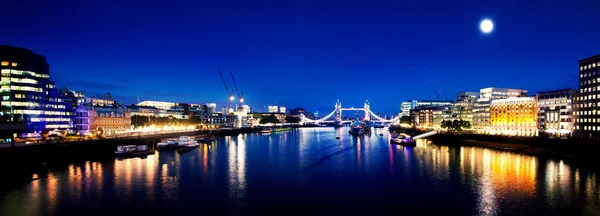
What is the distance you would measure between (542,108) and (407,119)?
61740 mm

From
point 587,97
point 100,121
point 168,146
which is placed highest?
point 587,97

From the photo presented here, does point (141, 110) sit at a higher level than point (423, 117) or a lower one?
higher

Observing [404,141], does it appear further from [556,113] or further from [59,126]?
[59,126]

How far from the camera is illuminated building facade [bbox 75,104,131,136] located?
48031 millimetres

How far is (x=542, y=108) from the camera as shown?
159 feet

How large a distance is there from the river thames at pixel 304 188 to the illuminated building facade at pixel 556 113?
17.1 m

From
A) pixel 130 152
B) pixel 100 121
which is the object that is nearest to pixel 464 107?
pixel 130 152

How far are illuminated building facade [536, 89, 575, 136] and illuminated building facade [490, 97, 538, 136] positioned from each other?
4.42 feet

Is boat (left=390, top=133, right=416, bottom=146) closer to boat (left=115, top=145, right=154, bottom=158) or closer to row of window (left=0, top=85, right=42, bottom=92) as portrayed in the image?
boat (left=115, top=145, right=154, bottom=158)

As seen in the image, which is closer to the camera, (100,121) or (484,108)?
(100,121)

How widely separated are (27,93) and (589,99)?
5766 centimetres

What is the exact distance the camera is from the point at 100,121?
167ft

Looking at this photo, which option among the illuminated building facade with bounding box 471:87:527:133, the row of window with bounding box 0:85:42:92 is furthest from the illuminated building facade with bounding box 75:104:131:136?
the illuminated building facade with bounding box 471:87:527:133

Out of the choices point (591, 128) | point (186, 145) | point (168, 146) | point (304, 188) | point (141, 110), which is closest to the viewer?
Result: point (304, 188)
